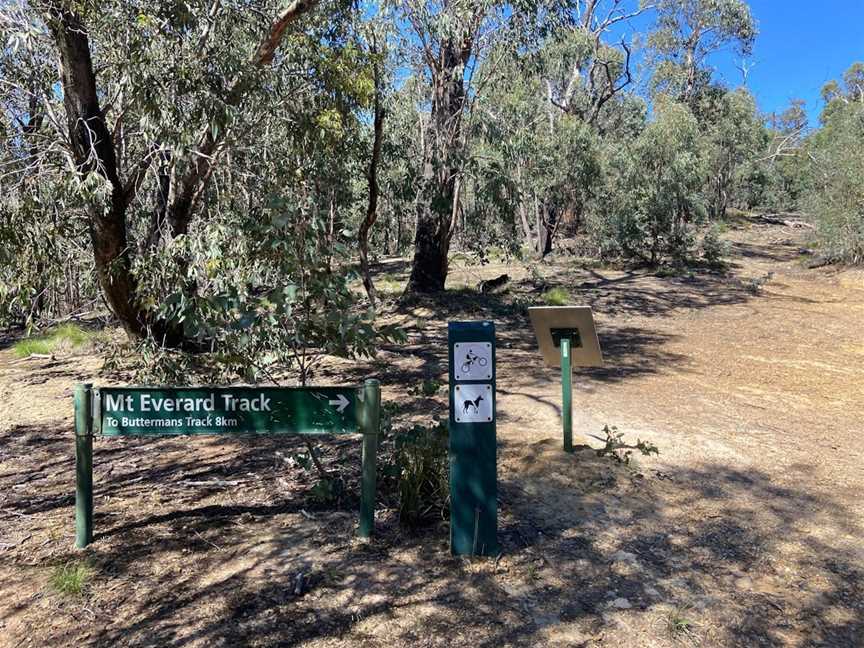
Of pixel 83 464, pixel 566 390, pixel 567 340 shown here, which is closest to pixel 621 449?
pixel 566 390

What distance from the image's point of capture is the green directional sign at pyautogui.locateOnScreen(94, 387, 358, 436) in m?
3.71

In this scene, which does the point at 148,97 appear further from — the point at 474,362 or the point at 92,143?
the point at 474,362

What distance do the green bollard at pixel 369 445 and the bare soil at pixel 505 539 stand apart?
0.45ft

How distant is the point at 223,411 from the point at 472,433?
4.14ft

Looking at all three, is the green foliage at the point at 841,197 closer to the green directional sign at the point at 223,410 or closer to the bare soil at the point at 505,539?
the bare soil at the point at 505,539

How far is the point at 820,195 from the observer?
21250 millimetres

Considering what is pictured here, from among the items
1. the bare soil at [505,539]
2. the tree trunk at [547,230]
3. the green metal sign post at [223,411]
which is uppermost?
the tree trunk at [547,230]

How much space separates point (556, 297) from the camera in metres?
14.6

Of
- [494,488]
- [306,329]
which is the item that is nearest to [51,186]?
[306,329]

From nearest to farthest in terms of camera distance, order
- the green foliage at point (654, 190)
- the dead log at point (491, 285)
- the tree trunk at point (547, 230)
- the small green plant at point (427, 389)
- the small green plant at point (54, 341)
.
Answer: the small green plant at point (427, 389) < the small green plant at point (54, 341) < the dead log at point (491, 285) < the green foliage at point (654, 190) < the tree trunk at point (547, 230)

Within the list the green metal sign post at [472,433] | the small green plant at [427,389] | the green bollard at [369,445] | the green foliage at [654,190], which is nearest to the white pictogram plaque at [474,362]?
the green metal sign post at [472,433]

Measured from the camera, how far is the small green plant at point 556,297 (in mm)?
14352

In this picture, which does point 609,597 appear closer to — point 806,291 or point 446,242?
point 446,242

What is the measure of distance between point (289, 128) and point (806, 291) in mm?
13514
